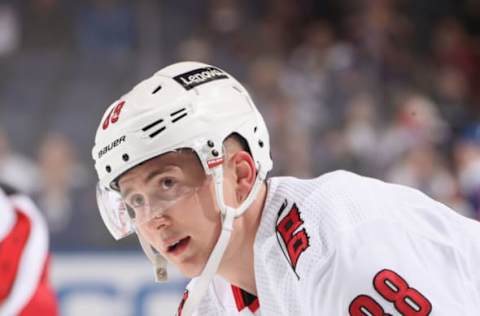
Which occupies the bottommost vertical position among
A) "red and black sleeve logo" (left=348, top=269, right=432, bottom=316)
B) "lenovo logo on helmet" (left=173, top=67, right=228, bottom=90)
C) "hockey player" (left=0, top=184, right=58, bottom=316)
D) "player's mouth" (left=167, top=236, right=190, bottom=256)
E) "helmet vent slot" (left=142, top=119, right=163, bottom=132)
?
"hockey player" (left=0, top=184, right=58, bottom=316)

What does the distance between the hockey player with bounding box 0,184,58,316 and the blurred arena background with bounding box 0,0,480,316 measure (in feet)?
6.62

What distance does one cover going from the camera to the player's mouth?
238cm

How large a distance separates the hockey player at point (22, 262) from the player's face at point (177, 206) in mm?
1117

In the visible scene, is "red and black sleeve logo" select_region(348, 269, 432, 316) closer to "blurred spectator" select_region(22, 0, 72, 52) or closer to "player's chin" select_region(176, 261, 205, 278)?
"player's chin" select_region(176, 261, 205, 278)

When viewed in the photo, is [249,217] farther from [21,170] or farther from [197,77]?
[21,170]

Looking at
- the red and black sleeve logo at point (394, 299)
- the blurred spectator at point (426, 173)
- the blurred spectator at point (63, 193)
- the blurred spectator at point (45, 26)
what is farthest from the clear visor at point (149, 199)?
the blurred spectator at point (45, 26)

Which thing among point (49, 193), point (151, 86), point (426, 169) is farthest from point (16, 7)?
point (151, 86)

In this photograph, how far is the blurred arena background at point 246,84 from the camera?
223 inches

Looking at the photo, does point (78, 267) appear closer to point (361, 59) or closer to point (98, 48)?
point (98, 48)

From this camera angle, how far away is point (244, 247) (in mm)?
2463

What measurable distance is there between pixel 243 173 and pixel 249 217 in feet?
0.35

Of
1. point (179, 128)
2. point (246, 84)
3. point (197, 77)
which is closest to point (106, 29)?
point (246, 84)

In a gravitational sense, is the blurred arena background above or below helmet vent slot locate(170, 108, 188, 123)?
below

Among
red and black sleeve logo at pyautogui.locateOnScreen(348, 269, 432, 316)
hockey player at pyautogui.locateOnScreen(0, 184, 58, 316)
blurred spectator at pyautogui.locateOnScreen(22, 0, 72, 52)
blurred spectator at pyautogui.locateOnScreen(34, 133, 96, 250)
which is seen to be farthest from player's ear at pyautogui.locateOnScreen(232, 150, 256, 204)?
blurred spectator at pyautogui.locateOnScreen(22, 0, 72, 52)
